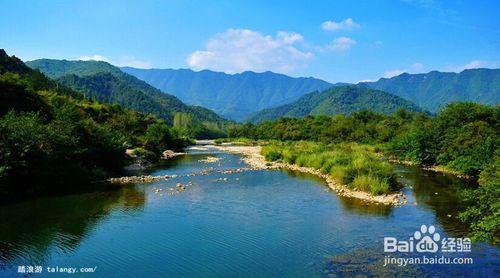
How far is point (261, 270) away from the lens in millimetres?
16328

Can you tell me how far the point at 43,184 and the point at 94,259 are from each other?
17.5 metres

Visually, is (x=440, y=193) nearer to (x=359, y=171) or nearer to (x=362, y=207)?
(x=359, y=171)

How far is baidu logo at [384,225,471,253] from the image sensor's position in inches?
736

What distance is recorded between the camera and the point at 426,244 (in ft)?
65.5

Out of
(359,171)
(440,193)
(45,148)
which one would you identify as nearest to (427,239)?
(440,193)

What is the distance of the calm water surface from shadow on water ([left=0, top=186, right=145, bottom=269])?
5cm

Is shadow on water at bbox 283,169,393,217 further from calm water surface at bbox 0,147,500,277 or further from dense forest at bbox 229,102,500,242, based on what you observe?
dense forest at bbox 229,102,500,242

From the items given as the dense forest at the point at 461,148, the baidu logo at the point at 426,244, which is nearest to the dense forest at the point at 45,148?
the dense forest at the point at 461,148

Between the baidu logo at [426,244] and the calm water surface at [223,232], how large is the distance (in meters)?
0.46

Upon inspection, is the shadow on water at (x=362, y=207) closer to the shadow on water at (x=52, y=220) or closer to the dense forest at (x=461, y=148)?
the dense forest at (x=461, y=148)

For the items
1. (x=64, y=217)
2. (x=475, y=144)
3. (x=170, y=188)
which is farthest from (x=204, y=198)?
(x=475, y=144)

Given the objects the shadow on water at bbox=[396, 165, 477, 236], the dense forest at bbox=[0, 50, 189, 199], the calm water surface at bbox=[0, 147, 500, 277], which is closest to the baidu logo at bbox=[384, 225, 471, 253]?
the calm water surface at bbox=[0, 147, 500, 277]

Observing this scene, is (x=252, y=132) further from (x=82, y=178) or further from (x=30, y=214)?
(x=30, y=214)

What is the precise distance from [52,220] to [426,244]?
19884 mm
